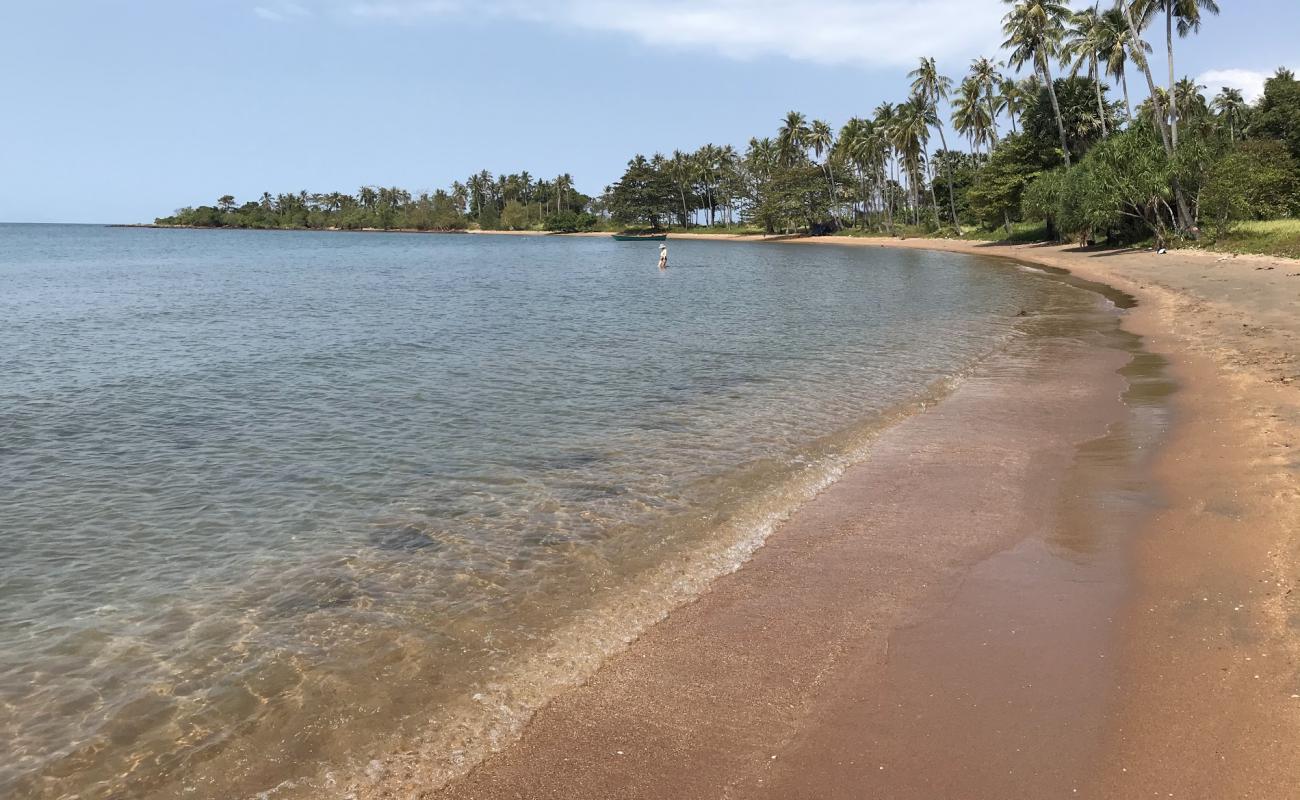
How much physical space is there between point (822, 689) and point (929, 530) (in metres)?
3.60

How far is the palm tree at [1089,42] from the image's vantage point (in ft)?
187

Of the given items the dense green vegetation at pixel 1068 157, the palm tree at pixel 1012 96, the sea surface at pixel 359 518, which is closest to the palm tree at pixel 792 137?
the dense green vegetation at pixel 1068 157

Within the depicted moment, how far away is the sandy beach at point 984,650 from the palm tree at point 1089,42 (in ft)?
191

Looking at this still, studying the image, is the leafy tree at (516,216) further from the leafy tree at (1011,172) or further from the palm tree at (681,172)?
the leafy tree at (1011,172)

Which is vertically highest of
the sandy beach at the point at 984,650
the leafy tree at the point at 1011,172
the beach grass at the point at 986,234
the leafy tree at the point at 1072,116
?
the leafy tree at the point at 1072,116

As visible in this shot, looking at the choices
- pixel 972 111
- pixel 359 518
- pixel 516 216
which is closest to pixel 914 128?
pixel 972 111

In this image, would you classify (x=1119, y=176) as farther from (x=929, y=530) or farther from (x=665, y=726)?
(x=665, y=726)

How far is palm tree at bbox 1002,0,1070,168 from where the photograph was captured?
6247 cm

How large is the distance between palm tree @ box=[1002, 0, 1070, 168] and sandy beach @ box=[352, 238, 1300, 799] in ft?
206

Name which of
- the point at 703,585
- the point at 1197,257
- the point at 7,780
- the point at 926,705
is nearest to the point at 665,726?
the point at 926,705

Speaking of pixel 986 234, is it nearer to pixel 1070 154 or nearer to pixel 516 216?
pixel 1070 154

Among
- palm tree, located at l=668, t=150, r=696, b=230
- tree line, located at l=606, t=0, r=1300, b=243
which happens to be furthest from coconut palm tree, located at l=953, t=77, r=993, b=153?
palm tree, located at l=668, t=150, r=696, b=230

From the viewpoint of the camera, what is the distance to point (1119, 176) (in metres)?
48.3

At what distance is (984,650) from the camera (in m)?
6.07
